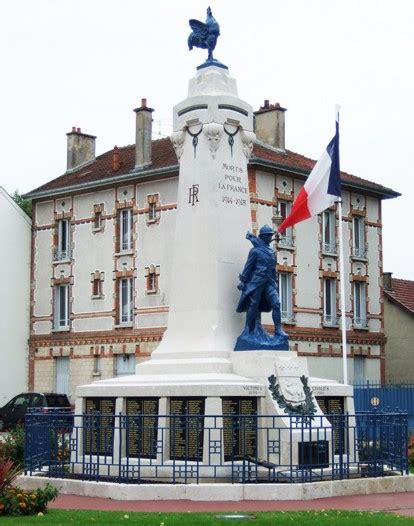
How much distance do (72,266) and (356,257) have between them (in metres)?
12.4

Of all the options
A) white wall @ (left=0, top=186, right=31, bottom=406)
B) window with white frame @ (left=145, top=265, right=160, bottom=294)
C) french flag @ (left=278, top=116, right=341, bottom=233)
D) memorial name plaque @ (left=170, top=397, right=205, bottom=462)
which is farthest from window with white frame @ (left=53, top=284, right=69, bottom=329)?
memorial name plaque @ (left=170, top=397, right=205, bottom=462)

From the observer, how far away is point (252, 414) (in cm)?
1806

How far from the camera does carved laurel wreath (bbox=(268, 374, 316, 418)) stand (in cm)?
1847

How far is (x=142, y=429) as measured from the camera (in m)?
18.4

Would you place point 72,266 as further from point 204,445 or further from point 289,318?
point 204,445

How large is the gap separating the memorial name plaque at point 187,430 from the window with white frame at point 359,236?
102ft

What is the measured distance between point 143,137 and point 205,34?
81.0 feet

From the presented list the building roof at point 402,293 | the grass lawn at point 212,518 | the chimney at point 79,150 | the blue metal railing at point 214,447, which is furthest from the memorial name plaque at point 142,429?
the building roof at point 402,293

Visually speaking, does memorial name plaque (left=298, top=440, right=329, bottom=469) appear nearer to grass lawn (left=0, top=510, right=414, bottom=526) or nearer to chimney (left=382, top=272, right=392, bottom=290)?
grass lawn (left=0, top=510, right=414, bottom=526)

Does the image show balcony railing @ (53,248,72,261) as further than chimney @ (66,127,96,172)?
No

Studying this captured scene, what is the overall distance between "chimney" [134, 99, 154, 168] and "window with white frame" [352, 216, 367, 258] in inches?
379

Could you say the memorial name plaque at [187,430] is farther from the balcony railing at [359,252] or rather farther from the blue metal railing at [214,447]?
the balcony railing at [359,252]

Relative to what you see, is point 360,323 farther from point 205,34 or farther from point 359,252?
point 205,34

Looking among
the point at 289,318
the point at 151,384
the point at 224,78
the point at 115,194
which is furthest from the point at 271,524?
the point at 115,194
